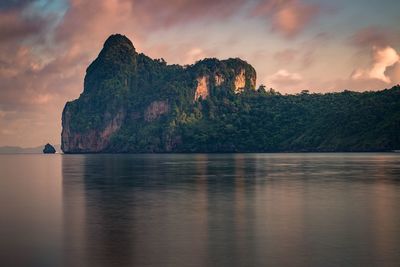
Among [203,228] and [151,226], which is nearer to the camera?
[203,228]

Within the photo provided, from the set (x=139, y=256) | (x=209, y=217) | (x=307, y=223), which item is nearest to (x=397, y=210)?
(x=307, y=223)

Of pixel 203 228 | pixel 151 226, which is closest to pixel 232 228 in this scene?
pixel 203 228

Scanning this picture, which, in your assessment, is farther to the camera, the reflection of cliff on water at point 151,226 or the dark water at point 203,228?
the reflection of cliff on water at point 151,226

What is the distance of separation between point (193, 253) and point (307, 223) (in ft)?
36.4

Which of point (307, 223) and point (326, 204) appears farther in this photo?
point (326, 204)

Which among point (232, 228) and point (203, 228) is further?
point (203, 228)

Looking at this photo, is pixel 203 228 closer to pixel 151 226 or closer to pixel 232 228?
pixel 232 228

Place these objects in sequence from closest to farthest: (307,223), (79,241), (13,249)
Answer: (13,249), (79,241), (307,223)

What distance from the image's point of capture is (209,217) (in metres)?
33.4

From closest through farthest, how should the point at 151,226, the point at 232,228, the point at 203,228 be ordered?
the point at 232,228 < the point at 203,228 < the point at 151,226

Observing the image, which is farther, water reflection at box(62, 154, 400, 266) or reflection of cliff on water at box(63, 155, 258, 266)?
reflection of cliff on water at box(63, 155, 258, 266)

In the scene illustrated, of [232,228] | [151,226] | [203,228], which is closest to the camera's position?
[232,228]

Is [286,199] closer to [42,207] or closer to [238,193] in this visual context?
[238,193]

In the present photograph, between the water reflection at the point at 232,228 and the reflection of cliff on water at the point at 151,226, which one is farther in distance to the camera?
the reflection of cliff on water at the point at 151,226
